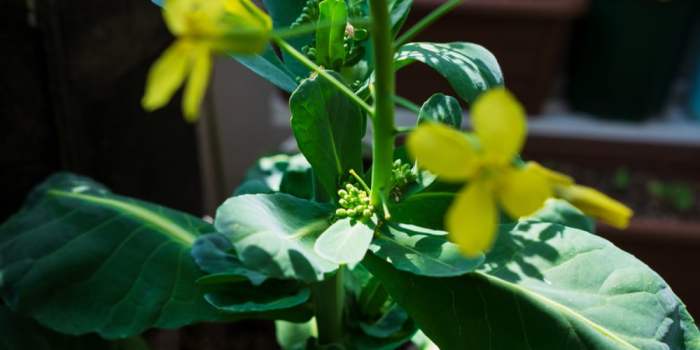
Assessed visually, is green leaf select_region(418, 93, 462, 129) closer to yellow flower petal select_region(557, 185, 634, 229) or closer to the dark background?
A: yellow flower petal select_region(557, 185, 634, 229)

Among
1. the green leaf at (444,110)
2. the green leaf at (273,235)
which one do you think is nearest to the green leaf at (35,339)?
the green leaf at (273,235)

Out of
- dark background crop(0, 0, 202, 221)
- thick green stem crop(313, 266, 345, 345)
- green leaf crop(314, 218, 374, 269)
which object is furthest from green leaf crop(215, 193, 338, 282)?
dark background crop(0, 0, 202, 221)

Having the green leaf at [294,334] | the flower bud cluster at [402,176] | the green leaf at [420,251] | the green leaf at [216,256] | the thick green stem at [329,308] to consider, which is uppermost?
the flower bud cluster at [402,176]

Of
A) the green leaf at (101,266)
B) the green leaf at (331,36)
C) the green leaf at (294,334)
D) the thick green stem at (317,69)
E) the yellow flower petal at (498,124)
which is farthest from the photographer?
the green leaf at (294,334)

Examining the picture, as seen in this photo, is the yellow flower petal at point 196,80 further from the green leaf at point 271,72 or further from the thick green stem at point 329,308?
the thick green stem at point 329,308

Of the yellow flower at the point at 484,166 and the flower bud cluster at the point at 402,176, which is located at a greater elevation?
the yellow flower at the point at 484,166

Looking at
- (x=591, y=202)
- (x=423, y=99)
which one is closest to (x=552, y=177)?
(x=591, y=202)

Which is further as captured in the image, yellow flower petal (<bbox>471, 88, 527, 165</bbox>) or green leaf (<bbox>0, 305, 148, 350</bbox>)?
green leaf (<bbox>0, 305, 148, 350</bbox>)
